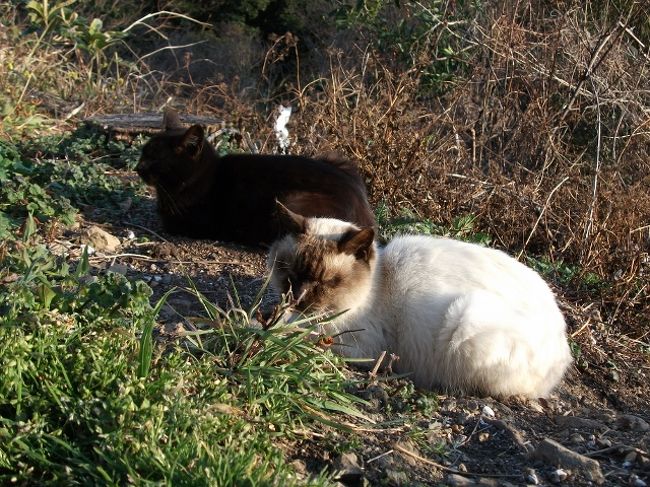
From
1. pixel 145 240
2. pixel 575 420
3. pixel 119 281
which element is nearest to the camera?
pixel 119 281

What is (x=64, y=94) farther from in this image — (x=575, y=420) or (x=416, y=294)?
(x=575, y=420)

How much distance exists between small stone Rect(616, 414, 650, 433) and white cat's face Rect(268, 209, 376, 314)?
1.57 metres

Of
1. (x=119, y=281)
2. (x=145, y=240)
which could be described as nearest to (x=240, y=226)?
(x=145, y=240)

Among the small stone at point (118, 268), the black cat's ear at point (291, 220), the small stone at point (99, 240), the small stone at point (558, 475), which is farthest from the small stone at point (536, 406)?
the small stone at point (99, 240)

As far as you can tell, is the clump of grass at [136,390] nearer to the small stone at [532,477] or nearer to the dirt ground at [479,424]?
the dirt ground at [479,424]

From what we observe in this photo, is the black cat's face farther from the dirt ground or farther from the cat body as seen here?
the dirt ground

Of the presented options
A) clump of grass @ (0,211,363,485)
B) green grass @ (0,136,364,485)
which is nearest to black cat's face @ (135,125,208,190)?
green grass @ (0,136,364,485)

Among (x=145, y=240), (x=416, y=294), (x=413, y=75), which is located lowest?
(x=145, y=240)

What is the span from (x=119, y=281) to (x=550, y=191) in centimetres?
461

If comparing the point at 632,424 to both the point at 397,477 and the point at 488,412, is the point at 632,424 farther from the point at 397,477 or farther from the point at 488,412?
the point at 397,477

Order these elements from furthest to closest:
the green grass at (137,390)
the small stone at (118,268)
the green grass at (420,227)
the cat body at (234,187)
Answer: the green grass at (420,227) < the cat body at (234,187) < the small stone at (118,268) < the green grass at (137,390)

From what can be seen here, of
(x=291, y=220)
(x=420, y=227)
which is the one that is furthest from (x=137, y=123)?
(x=291, y=220)

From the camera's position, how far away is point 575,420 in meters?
4.44

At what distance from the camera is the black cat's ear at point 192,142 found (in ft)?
21.9
